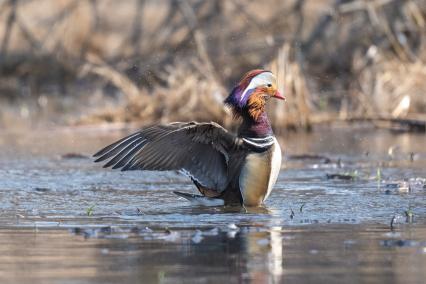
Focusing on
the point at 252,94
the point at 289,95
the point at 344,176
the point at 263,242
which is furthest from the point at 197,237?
the point at 289,95

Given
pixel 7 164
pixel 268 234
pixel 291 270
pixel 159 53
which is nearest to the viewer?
pixel 291 270

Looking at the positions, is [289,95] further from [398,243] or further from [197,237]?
[398,243]

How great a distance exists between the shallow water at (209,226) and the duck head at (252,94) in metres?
0.62

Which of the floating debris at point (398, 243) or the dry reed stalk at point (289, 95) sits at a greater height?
the dry reed stalk at point (289, 95)

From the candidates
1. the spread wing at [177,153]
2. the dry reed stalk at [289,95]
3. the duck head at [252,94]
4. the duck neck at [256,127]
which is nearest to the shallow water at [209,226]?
the spread wing at [177,153]

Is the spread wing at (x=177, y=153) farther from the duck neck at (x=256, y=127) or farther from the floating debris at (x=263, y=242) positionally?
the floating debris at (x=263, y=242)

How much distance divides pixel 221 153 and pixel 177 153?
28 cm

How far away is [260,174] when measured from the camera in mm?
7238

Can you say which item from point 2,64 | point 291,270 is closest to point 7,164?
point 291,270

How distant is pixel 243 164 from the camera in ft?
23.9

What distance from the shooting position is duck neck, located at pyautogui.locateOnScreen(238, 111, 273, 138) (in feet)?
24.0

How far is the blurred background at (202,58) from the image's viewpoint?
13.0 metres

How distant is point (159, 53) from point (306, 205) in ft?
36.6

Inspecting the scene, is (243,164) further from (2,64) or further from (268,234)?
(2,64)
